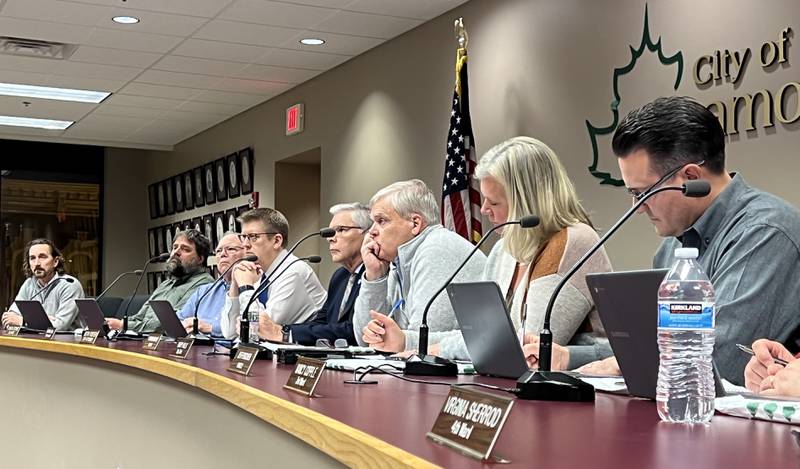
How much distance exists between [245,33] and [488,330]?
500cm

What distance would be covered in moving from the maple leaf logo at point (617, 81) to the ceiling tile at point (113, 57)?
12.5 ft

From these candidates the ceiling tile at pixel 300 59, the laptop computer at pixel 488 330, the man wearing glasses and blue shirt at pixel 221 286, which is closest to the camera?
the laptop computer at pixel 488 330

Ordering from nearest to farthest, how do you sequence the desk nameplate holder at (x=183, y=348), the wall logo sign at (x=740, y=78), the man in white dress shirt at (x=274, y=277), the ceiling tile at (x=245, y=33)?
the desk nameplate holder at (x=183, y=348) < the wall logo sign at (x=740, y=78) < the man in white dress shirt at (x=274, y=277) < the ceiling tile at (x=245, y=33)

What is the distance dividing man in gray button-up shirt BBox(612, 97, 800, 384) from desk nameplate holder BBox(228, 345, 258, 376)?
99 centimetres

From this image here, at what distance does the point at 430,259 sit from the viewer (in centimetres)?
368

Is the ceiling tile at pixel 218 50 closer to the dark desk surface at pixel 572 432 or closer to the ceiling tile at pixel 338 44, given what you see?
the ceiling tile at pixel 338 44

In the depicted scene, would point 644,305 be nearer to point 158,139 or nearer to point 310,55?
point 310,55

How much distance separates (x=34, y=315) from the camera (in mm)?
5824

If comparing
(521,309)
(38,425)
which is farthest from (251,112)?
(521,309)

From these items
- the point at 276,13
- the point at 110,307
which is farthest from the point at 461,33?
the point at 110,307

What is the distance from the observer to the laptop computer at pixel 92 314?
193 inches

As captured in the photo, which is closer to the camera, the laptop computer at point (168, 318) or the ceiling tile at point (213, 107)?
the laptop computer at point (168, 318)

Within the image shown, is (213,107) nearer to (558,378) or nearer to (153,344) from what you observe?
(153,344)

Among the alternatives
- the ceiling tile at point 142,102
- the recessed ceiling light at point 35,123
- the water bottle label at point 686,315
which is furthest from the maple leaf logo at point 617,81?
the recessed ceiling light at point 35,123
